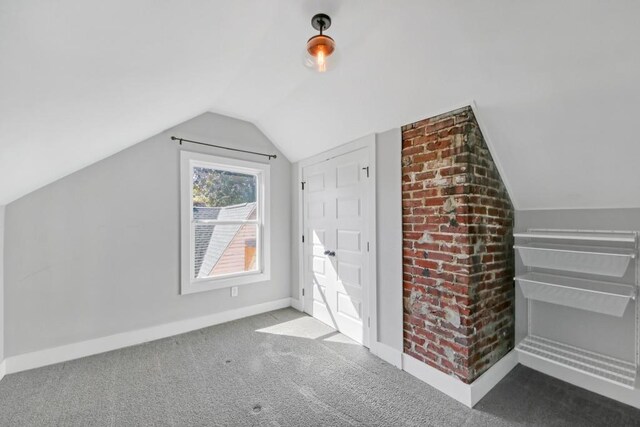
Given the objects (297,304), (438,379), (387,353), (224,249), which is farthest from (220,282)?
(438,379)

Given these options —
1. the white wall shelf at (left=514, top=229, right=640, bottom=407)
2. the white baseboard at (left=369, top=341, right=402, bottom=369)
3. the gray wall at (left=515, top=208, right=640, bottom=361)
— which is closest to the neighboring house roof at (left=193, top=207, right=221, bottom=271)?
the white baseboard at (left=369, top=341, right=402, bottom=369)

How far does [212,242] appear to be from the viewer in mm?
3383

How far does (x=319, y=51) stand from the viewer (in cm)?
155

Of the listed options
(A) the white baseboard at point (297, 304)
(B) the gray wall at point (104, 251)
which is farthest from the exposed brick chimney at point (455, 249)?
(B) the gray wall at point (104, 251)

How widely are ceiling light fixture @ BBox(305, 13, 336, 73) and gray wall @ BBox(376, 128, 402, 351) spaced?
1.07 m

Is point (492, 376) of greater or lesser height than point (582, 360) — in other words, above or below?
below

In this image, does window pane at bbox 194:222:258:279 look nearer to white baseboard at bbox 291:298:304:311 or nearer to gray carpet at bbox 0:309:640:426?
white baseboard at bbox 291:298:304:311

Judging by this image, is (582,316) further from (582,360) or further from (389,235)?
(389,235)

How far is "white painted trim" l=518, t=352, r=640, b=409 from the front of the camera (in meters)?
1.90

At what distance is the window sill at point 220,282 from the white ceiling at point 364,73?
159 cm

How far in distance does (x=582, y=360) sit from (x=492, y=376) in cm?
64

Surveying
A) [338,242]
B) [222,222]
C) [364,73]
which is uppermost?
[364,73]

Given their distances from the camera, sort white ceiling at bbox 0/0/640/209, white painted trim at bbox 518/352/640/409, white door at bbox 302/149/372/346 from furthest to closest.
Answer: white door at bbox 302/149/372/346 → white painted trim at bbox 518/352/640/409 → white ceiling at bbox 0/0/640/209

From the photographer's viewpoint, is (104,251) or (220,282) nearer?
(104,251)
